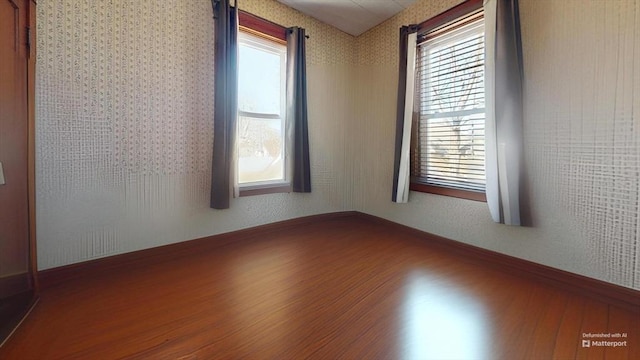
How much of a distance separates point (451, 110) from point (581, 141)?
0.92 metres

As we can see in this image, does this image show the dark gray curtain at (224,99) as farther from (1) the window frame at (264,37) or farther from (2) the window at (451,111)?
(2) the window at (451,111)

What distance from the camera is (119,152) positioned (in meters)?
1.85

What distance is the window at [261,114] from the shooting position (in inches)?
99.4

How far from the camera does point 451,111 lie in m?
2.31

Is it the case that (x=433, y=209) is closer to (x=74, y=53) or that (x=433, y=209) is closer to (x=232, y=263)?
(x=232, y=263)

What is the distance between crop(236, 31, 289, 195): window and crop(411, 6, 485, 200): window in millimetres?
1425

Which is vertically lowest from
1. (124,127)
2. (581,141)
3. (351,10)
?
(581,141)

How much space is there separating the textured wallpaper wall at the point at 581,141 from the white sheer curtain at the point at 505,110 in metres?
0.09

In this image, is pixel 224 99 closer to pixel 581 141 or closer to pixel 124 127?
pixel 124 127

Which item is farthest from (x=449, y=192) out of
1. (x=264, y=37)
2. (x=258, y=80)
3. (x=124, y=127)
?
(x=124, y=127)

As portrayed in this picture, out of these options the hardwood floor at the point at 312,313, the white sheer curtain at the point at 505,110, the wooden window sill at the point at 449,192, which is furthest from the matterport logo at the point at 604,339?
the wooden window sill at the point at 449,192

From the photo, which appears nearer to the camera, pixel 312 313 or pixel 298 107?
pixel 312 313

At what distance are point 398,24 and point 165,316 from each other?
3.28 meters

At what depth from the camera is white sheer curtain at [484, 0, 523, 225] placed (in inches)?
71.4
